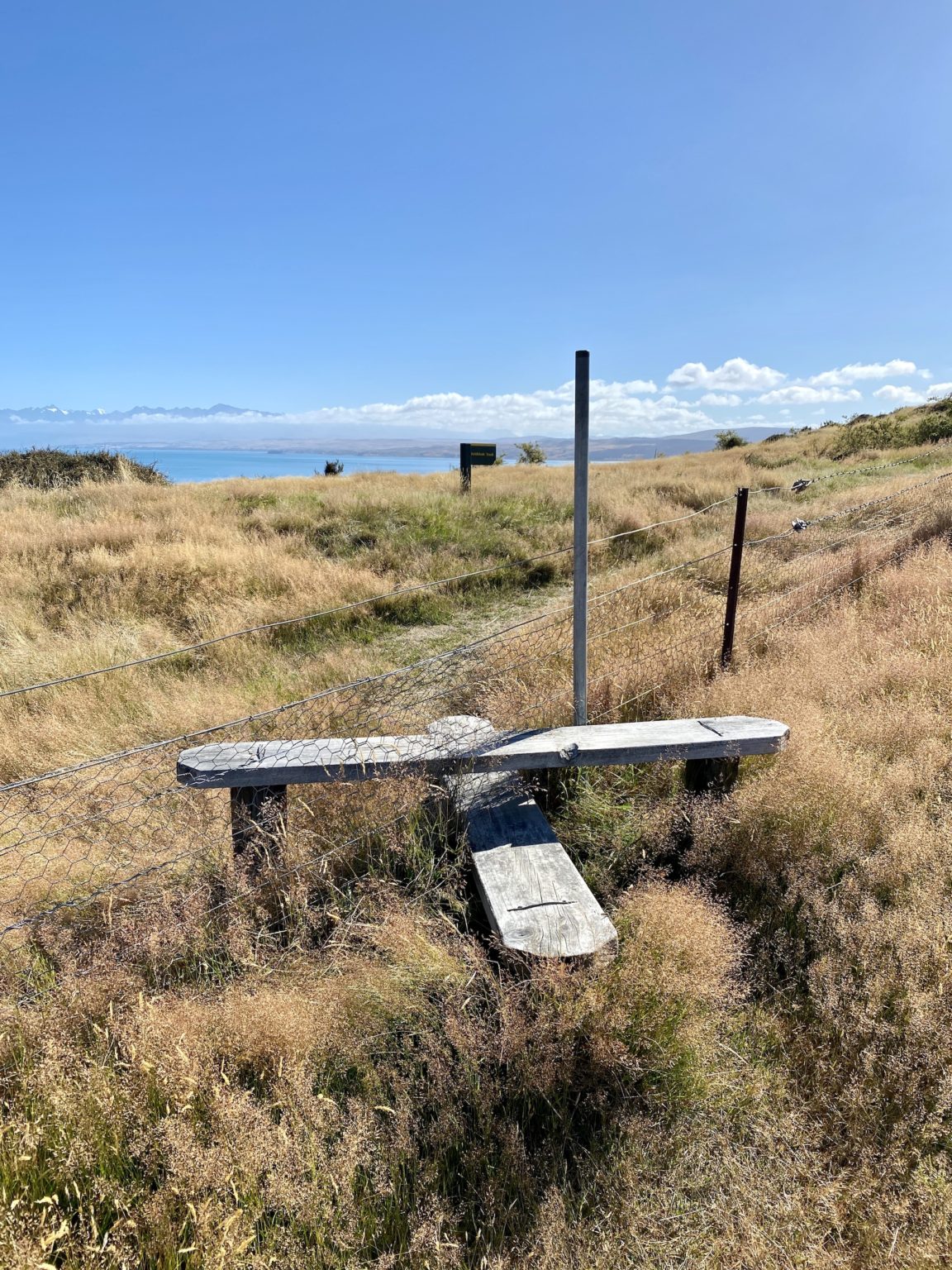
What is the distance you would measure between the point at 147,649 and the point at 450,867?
16.3ft

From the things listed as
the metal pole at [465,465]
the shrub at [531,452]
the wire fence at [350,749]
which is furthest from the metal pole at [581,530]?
the shrub at [531,452]

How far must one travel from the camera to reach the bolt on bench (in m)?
2.63

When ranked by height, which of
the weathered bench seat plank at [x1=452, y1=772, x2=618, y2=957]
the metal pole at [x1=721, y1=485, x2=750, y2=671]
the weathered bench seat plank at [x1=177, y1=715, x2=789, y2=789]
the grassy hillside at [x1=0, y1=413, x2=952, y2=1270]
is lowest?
the grassy hillside at [x1=0, y1=413, x2=952, y2=1270]

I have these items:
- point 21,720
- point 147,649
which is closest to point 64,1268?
point 21,720

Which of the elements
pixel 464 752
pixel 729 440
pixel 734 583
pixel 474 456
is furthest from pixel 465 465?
pixel 729 440

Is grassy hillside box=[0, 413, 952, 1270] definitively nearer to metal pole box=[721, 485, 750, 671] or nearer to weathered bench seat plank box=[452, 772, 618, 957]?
weathered bench seat plank box=[452, 772, 618, 957]

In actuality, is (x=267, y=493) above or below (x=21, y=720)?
above

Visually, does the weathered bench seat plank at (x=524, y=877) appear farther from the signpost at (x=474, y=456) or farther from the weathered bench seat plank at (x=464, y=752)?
the signpost at (x=474, y=456)

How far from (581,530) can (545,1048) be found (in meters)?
2.17

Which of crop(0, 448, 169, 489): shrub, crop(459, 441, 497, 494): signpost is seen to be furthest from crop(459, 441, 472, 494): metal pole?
crop(0, 448, 169, 489): shrub

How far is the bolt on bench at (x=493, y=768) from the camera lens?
2631 mm

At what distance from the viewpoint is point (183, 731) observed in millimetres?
4648

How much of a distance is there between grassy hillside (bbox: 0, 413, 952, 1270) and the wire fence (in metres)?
0.07

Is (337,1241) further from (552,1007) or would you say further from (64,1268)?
(552,1007)
